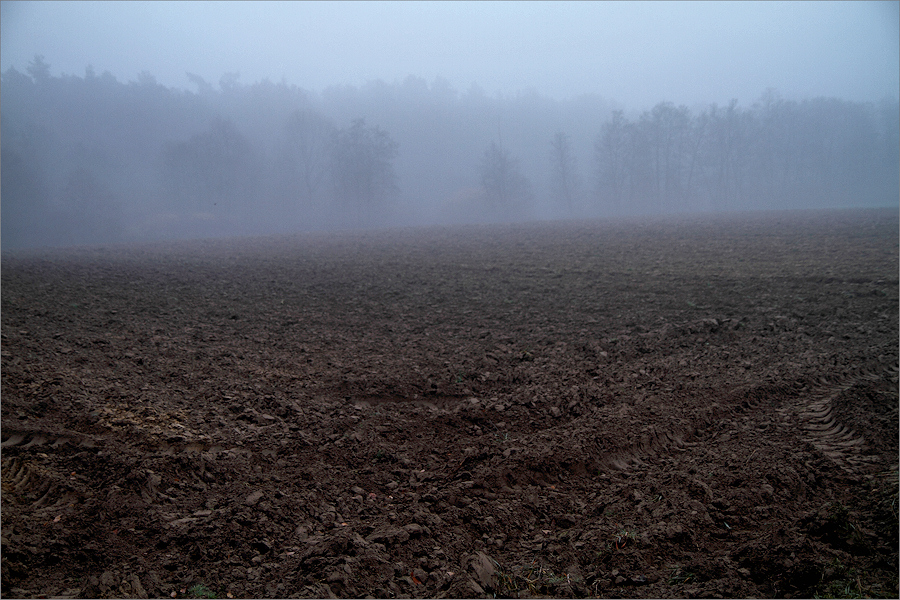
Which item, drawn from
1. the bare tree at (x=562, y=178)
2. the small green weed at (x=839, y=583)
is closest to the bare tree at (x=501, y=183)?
the bare tree at (x=562, y=178)

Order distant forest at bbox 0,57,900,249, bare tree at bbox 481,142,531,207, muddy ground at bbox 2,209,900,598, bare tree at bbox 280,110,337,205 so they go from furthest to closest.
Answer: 1. bare tree at bbox 280,110,337,205
2. bare tree at bbox 481,142,531,207
3. distant forest at bbox 0,57,900,249
4. muddy ground at bbox 2,209,900,598

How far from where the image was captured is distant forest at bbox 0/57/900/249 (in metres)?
60.9

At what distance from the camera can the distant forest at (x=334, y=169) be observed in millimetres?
60938

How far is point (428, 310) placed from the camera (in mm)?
9859

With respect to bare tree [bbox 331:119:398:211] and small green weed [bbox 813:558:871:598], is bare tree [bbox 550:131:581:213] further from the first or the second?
small green weed [bbox 813:558:871:598]

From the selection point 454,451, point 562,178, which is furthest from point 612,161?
point 454,451

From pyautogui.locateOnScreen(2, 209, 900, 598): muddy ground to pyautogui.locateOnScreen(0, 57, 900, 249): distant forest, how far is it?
182ft

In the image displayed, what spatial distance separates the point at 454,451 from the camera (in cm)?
442

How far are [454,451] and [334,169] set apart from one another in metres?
72.9

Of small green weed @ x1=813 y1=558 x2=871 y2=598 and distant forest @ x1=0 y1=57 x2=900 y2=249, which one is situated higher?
distant forest @ x1=0 y1=57 x2=900 y2=249

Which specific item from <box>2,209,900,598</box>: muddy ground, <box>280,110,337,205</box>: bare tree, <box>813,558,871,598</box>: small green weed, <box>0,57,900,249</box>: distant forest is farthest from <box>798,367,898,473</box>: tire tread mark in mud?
<box>280,110,337,205</box>: bare tree

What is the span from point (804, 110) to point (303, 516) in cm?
9825

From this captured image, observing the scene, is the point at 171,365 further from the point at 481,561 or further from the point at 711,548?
the point at 711,548

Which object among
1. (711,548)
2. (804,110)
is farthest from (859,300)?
(804,110)
